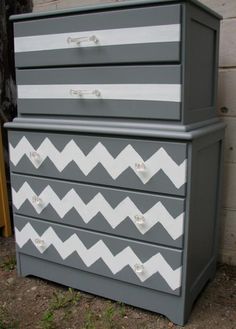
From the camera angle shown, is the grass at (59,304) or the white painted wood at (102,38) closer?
the white painted wood at (102,38)

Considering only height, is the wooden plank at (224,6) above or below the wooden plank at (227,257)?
above

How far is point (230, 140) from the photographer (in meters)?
2.09

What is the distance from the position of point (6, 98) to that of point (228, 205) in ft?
5.21

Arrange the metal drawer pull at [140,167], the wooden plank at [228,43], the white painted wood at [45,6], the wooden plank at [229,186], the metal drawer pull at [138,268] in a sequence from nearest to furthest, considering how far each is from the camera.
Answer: the metal drawer pull at [140,167]
the metal drawer pull at [138,268]
the wooden plank at [228,43]
the wooden plank at [229,186]
the white painted wood at [45,6]

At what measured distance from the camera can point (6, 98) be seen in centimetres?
265

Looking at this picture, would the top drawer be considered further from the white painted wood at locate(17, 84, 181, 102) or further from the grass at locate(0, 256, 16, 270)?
the grass at locate(0, 256, 16, 270)

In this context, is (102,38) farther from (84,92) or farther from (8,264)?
(8,264)

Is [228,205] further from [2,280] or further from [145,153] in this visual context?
[2,280]

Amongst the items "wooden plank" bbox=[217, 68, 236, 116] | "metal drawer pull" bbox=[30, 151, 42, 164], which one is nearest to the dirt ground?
"metal drawer pull" bbox=[30, 151, 42, 164]

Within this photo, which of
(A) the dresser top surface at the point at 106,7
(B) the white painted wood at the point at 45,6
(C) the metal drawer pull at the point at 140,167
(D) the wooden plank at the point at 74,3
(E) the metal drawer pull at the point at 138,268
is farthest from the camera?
(B) the white painted wood at the point at 45,6

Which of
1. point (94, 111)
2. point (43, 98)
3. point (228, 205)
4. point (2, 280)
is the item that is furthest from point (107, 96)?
point (2, 280)

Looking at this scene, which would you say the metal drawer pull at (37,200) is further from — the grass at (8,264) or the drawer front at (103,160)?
the grass at (8,264)

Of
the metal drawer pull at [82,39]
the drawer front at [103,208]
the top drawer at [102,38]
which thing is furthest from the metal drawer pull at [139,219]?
the metal drawer pull at [82,39]

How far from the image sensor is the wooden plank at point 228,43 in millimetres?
1994
